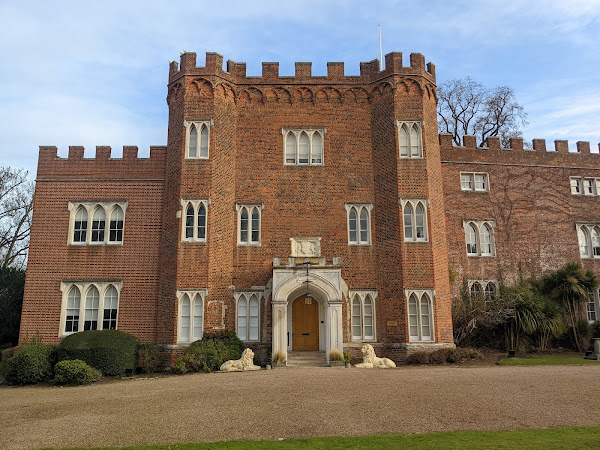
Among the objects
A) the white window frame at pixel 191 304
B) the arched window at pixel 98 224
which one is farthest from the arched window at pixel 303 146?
the arched window at pixel 98 224

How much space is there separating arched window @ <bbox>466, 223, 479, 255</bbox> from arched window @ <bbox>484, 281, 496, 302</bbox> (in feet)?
5.25

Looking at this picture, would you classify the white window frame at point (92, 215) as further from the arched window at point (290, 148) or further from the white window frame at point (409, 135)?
the white window frame at point (409, 135)

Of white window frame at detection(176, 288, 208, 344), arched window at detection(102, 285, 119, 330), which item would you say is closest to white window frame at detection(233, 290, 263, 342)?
white window frame at detection(176, 288, 208, 344)

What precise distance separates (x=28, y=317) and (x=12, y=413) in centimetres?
985

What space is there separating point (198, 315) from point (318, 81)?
11.2 metres

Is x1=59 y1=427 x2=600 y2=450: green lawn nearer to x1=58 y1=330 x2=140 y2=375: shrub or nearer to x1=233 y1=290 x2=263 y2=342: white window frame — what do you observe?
x1=58 y1=330 x2=140 y2=375: shrub

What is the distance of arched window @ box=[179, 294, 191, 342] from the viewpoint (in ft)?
64.2

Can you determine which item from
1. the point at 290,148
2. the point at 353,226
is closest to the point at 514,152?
the point at 353,226

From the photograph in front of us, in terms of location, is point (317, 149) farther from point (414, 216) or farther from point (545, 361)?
point (545, 361)

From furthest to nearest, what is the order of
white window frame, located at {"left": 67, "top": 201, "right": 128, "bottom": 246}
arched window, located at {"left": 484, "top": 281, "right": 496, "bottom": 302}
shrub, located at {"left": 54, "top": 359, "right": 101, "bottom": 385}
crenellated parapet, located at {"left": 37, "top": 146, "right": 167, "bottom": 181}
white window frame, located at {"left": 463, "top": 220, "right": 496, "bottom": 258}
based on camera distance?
white window frame, located at {"left": 463, "top": 220, "right": 496, "bottom": 258} → arched window, located at {"left": 484, "top": 281, "right": 496, "bottom": 302} → crenellated parapet, located at {"left": 37, "top": 146, "right": 167, "bottom": 181} → white window frame, located at {"left": 67, "top": 201, "right": 128, "bottom": 246} → shrub, located at {"left": 54, "top": 359, "right": 101, "bottom": 385}

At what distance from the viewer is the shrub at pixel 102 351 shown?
17.7 meters

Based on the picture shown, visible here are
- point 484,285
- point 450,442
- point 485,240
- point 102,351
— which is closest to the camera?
point 450,442

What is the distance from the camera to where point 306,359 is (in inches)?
762

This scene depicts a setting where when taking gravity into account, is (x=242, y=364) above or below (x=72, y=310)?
below
